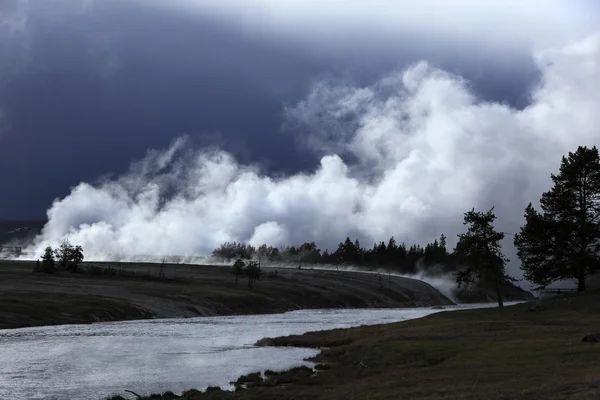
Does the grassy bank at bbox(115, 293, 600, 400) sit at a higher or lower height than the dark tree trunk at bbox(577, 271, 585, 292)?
lower

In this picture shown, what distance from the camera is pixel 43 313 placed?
11606 centimetres

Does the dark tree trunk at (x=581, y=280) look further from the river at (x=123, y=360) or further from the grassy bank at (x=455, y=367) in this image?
the river at (x=123, y=360)

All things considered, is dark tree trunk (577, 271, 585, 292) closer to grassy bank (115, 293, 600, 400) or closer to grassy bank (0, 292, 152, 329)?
grassy bank (115, 293, 600, 400)

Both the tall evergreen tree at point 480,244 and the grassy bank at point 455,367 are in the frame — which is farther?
the tall evergreen tree at point 480,244

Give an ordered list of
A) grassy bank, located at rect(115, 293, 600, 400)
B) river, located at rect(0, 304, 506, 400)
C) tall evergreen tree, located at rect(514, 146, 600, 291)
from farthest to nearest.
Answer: tall evergreen tree, located at rect(514, 146, 600, 291), river, located at rect(0, 304, 506, 400), grassy bank, located at rect(115, 293, 600, 400)

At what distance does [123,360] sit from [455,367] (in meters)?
33.3

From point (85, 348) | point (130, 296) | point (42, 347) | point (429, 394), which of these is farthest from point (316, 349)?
point (130, 296)

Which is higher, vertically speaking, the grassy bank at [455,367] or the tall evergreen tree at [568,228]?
the tall evergreen tree at [568,228]

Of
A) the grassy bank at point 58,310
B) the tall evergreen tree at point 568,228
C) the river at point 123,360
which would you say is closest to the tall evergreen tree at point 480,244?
the tall evergreen tree at point 568,228

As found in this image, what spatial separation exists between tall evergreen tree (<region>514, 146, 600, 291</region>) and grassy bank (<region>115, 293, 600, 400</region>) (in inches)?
1326

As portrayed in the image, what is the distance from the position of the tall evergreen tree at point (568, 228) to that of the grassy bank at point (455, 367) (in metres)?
33.7

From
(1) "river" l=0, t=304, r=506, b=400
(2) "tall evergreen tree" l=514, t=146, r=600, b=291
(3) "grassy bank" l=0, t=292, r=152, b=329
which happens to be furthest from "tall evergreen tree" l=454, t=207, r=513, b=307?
(3) "grassy bank" l=0, t=292, r=152, b=329

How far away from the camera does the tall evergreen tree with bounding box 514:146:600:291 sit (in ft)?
355

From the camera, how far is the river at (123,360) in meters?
46.8
